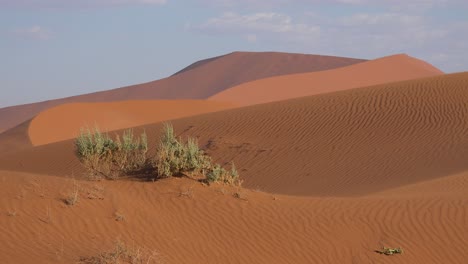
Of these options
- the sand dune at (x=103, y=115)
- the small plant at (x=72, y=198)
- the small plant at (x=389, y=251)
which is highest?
the sand dune at (x=103, y=115)

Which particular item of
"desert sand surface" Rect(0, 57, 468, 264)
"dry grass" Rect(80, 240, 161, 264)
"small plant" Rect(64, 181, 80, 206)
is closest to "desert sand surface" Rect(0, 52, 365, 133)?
"desert sand surface" Rect(0, 57, 468, 264)

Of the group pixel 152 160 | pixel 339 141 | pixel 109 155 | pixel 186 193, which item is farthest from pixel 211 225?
pixel 339 141

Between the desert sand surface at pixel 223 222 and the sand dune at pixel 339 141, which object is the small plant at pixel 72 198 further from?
the sand dune at pixel 339 141

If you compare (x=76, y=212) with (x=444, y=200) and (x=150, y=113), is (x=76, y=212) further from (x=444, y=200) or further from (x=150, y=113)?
(x=150, y=113)

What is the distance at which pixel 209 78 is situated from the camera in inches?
4021

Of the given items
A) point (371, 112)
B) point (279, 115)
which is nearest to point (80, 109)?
point (279, 115)

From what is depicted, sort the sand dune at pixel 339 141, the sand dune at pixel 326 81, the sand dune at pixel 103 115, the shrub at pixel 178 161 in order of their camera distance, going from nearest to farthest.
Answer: the shrub at pixel 178 161, the sand dune at pixel 339 141, the sand dune at pixel 103 115, the sand dune at pixel 326 81

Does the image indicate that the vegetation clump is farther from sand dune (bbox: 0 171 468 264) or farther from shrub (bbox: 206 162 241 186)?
sand dune (bbox: 0 171 468 264)

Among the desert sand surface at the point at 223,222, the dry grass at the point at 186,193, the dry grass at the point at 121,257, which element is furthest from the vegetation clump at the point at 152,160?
the dry grass at the point at 121,257

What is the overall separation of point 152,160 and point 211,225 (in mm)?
2289

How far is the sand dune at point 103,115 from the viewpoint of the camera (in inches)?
1723

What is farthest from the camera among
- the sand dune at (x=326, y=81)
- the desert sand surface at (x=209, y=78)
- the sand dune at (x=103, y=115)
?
the desert sand surface at (x=209, y=78)

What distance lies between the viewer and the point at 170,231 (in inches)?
371

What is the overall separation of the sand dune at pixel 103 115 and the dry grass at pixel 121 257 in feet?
109
